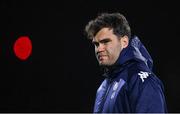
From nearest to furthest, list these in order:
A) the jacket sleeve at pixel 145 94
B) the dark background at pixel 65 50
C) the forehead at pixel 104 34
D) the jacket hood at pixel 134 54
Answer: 1. the jacket sleeve at pixel 145 94
2. the jacket hood at pixel 134 54
3. the forehead at pixel 104 34
4. the dark background at pixel 65 50

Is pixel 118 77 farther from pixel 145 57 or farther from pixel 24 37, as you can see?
pixel 24 37

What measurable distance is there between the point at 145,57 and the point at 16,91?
2154 millimetres

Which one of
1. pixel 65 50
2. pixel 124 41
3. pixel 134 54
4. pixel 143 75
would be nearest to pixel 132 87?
pixel 143 75

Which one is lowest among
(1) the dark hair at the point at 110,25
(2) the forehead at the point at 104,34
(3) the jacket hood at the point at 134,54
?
(3) the jacket hood at the point at 134,54

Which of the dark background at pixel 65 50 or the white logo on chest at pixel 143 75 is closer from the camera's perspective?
the white logo on chest at pixel 143 75

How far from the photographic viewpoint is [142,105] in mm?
1790

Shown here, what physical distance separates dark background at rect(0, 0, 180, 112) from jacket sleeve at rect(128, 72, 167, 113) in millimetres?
1835

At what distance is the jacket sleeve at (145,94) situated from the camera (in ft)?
5.87

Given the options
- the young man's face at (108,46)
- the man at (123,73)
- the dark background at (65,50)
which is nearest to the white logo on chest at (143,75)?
the man at (123,73)

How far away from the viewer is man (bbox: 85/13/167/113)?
181 cm

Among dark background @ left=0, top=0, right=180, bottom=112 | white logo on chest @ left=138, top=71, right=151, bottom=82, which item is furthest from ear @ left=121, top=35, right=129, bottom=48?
dark background @ left=0, top=0, right=180, bottom=112

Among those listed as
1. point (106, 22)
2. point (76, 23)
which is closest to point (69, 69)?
point (76, 23)

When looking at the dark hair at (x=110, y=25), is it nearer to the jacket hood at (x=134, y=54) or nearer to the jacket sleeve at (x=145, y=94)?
the jacket hood at (x=134, y=54)

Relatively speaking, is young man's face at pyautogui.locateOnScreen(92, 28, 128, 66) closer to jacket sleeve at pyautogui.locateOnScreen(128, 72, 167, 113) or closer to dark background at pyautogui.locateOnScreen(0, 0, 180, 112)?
jacket sleeve at pyautogui.locateOnScreen(128, 72, 167, 113)
